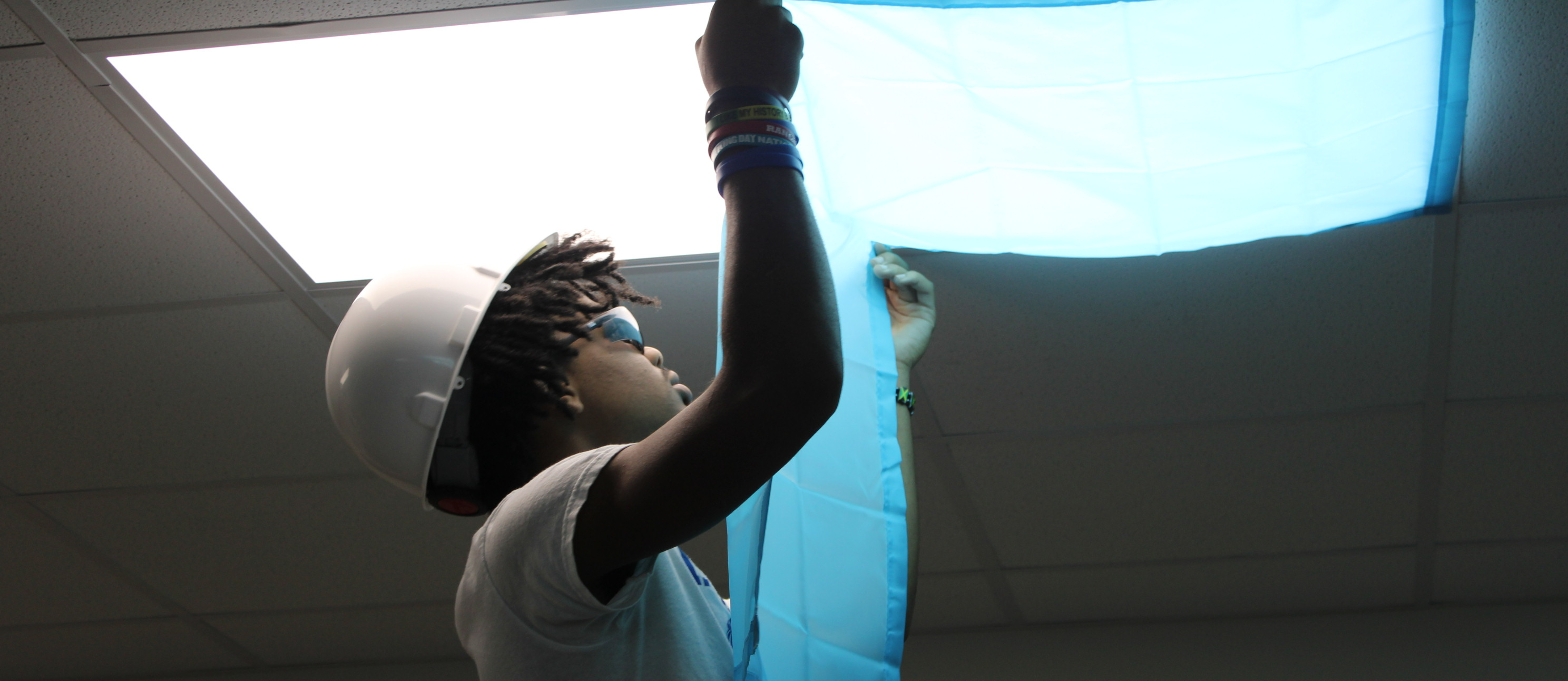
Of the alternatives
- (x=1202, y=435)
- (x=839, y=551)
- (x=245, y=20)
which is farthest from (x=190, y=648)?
(x=1202, y=435)

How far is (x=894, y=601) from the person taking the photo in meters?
0.91

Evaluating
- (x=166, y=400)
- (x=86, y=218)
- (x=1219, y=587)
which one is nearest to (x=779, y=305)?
(x=86, y=218)

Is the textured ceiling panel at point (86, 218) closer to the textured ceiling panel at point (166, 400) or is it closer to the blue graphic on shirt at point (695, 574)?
the textured ceiling panel at point (166, 400)

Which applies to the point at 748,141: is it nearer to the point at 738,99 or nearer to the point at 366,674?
the point at 738,99

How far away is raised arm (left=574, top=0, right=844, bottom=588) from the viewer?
591mm

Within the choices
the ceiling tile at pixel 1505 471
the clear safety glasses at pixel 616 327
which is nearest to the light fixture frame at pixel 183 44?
the clear safety glasses at pixel 616 327

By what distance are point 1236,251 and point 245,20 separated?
1525 millimetres

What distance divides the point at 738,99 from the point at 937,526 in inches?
67.3

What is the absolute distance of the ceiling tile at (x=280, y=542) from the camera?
2.15 meters

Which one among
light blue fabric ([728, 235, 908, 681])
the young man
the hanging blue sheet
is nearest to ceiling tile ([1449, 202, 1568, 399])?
the hanging blue sheet

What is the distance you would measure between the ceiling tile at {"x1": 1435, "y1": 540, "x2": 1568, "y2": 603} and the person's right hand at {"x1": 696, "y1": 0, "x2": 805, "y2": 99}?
2.29 m

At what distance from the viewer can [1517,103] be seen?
1.33 m

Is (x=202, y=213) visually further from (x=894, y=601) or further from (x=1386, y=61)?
(x=1386, y=61)

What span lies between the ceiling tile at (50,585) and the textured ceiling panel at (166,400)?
0.81 feet
